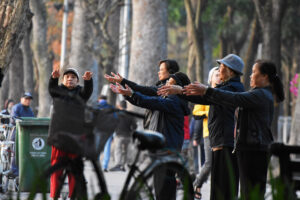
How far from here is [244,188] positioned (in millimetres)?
7504

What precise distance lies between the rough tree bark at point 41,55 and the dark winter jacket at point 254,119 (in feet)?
72.5

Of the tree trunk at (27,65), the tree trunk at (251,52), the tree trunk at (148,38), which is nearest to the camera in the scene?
the tree trunk at (148,38)

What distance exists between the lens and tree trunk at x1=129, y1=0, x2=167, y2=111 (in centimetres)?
1930

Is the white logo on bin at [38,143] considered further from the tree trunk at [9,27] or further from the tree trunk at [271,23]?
the tree trunk at [271,23]

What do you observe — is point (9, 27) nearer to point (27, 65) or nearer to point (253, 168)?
point (253, 168)

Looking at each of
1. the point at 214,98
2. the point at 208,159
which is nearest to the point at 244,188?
the point at 214,98

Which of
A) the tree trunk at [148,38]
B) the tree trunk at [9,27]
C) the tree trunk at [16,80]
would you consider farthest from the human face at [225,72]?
the tree trunk at [16,80]

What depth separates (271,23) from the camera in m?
22.4

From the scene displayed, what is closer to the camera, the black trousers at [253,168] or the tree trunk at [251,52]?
the black trousers at [253,168]

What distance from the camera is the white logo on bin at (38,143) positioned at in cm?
1141

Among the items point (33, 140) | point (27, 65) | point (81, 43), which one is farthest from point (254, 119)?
point (27, 65)

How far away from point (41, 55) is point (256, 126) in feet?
76.1

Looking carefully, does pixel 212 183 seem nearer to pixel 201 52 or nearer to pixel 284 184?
pixel 284 184

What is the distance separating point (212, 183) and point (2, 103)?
21401 millimetres
